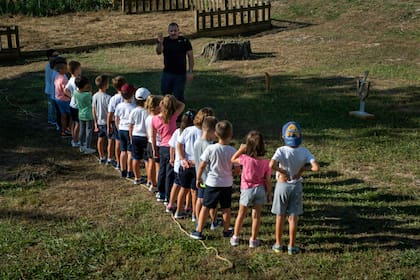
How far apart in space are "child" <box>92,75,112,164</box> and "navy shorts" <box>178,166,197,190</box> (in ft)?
8.73

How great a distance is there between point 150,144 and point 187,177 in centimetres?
127

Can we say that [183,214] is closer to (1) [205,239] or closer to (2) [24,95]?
(1) [205,239]

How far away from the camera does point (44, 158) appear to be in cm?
1001

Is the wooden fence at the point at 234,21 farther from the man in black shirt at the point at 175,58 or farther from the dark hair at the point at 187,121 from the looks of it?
the dark hair at the point at 187,121

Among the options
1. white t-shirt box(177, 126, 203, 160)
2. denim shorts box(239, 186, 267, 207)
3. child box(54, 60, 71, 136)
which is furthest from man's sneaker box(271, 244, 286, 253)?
child box(54, 60, 71, 136)

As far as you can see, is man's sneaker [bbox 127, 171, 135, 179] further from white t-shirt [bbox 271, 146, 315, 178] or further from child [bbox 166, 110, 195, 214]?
white t-shirt [bbox 271, 146, 315, 178]

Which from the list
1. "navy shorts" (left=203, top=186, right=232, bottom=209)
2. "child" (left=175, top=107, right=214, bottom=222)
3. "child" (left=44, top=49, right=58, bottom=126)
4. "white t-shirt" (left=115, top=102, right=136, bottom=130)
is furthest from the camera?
"child" (left=44, top=49, right=58, bottom=126)

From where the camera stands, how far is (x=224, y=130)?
657cm

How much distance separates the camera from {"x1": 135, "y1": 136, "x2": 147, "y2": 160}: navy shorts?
8.45m

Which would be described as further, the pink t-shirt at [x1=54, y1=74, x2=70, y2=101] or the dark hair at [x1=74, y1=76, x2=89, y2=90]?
the pink t-shirt at [x1=54, y1=74, x2=70, y2=101]

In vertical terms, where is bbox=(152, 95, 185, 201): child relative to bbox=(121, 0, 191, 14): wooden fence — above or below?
below

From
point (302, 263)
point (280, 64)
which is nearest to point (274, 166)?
point (302, 263)

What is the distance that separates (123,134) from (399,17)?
16503mm

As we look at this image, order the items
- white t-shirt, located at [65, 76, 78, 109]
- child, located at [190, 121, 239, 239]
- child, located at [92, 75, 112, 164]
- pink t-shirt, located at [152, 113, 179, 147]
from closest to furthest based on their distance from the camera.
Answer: child, located at [190, 121, 239, 239] < pink t-shirt, located at [152, 113, 179, 147] < child, located at [92, 75, 112, 164] < white t-shirt, located at [65, 76, 78, 109]
